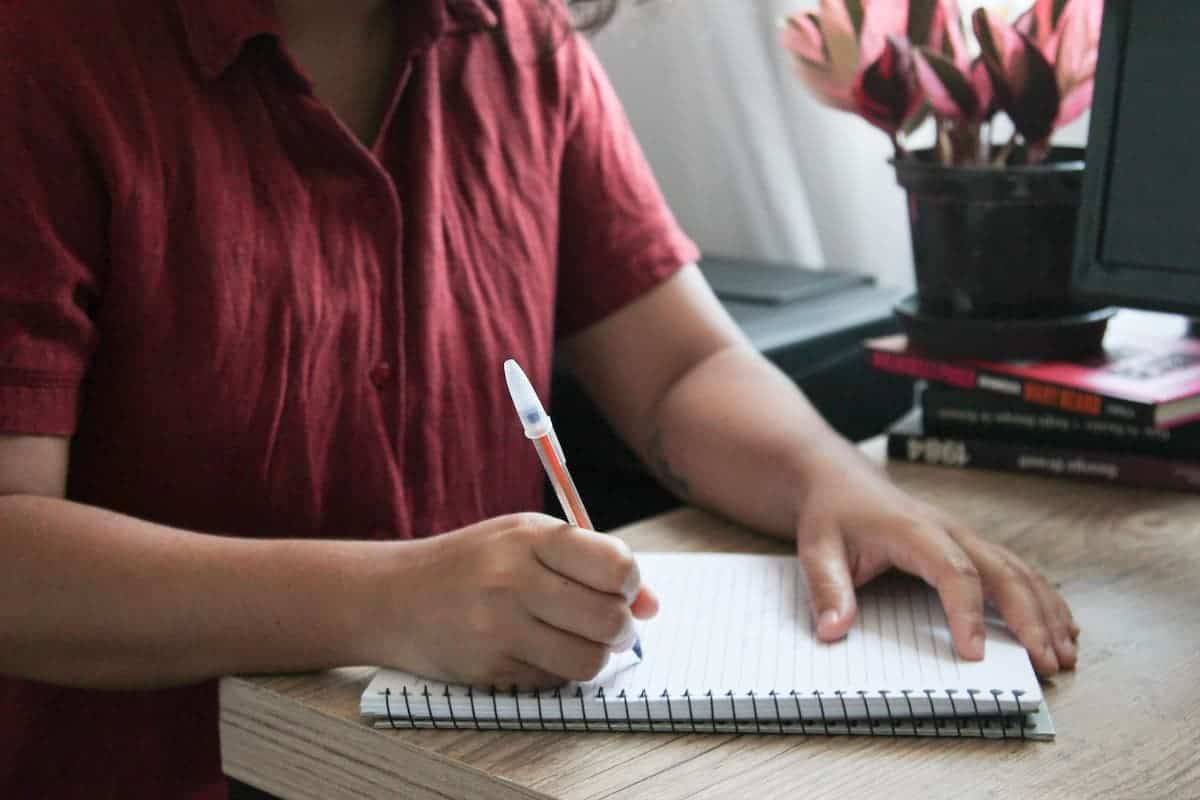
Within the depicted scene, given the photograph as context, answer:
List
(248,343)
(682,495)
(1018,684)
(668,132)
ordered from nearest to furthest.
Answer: (1018,684) → (248,343) → (682,495) → (668,132)

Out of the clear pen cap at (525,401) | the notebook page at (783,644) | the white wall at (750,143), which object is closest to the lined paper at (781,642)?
the notebook page at (783,644)

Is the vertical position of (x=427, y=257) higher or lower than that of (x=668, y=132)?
higher

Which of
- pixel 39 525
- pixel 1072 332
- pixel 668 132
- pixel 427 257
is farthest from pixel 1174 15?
pixel 668 132

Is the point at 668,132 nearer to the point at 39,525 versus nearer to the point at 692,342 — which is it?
the point at 692,342

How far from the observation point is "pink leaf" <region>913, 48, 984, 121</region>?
3.31ft

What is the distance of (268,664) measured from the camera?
73cm

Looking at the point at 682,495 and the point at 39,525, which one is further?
the point at 682,495

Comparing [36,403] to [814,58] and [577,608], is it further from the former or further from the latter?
[814,58]

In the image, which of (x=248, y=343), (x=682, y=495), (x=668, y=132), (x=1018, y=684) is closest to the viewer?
(x=1018, y=684)

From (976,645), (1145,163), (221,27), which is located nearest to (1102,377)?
(1145,163)

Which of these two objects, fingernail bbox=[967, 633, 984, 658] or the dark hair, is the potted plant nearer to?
the dark hair

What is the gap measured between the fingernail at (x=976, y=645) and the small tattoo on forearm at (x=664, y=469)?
11.7 inches

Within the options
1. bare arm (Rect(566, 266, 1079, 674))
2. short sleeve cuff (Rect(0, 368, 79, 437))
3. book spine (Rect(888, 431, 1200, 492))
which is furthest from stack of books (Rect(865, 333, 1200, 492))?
short sleeve cuff (Rect(0, 368, 79, 437))

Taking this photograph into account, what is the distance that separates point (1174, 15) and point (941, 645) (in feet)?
1.42
